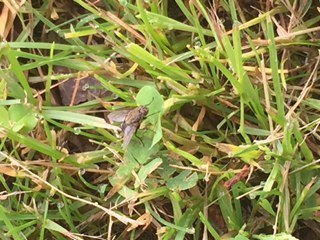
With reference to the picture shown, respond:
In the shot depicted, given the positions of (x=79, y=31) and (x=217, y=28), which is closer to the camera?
(x=217, y=28)

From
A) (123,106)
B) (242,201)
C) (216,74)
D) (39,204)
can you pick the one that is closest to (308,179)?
(242,201)

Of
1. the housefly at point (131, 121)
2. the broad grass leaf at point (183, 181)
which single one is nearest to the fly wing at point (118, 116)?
the housefly at point (131, 121)

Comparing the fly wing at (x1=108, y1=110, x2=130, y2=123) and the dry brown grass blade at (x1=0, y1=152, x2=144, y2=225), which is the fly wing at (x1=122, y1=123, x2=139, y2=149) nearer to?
the fly wing at (x1=108, y1=110, x2=130, y2=123)

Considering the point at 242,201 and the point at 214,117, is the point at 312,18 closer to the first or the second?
the point at 214,117

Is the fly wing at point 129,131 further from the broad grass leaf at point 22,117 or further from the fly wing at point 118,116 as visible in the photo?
the broad grass leaf at point 22,117

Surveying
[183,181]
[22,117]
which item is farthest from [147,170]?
[22,117]

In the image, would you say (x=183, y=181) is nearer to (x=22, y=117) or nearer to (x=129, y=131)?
(x=129, y=131)
